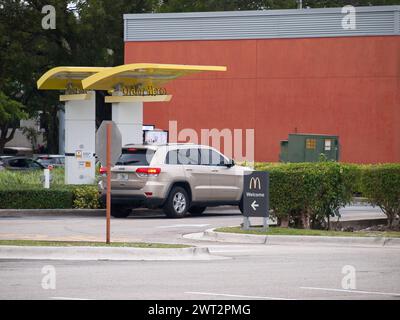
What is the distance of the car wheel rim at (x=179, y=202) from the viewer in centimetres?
2539

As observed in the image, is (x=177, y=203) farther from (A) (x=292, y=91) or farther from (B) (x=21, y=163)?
(B) (x=21, y=163)

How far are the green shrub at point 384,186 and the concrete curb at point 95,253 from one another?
6.34 meters

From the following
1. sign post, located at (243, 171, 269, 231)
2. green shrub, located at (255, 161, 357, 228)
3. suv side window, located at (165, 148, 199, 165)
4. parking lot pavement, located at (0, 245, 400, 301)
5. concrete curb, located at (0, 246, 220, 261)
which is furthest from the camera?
suv side window, located at (165, 148, 199, 165)

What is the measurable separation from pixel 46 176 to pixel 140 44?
47.4ft

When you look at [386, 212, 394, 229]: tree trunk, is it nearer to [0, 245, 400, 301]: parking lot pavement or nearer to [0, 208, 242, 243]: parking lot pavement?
[0, 208, 242, 243]: parking lot pavement

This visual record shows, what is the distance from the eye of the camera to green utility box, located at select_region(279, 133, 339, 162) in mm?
34906

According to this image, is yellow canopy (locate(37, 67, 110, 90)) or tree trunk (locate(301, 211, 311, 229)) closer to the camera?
tree trunk (locate(301, 211, 311, 229))

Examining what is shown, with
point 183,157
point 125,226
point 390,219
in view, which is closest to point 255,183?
point 390,219

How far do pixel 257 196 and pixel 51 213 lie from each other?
8.12 meters

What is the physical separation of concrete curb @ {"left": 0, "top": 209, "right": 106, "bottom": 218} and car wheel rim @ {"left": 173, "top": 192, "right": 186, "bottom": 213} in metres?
2.64

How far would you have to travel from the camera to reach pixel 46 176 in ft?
92.9

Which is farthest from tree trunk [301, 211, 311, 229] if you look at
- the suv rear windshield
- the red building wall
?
the red building wall

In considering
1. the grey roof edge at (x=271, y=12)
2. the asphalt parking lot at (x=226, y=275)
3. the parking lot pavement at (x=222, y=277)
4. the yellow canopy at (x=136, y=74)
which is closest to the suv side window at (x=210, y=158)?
the yellow canopy at (x=136, y=74)
